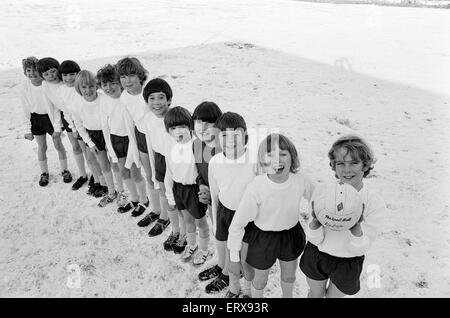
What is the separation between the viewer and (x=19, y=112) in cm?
674

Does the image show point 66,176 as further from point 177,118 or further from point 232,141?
point 232,141

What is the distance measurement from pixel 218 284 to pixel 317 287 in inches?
40.2

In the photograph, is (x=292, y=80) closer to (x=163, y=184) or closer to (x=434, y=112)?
(x=434, y=112)

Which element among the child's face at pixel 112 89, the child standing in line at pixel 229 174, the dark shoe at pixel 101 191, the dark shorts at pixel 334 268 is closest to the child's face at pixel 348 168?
the dark shorts at pixel 334 268

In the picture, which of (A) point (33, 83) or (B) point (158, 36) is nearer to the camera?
(A) point (33, 83)

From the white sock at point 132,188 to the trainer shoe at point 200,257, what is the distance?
1.21 meters

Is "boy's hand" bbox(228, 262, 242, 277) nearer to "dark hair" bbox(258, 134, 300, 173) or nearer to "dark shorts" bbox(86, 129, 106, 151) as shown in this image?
"dark hair" bbox(258, 134, 300, 173)

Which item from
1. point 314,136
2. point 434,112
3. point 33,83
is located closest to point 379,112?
point 434,112

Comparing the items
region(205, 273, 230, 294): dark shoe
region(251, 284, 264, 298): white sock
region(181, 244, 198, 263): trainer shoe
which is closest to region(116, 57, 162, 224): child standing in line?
region(181, 244, 198, 263): trainer shoe

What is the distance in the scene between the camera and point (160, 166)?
341 centimetres

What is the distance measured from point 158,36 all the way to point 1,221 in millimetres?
9811

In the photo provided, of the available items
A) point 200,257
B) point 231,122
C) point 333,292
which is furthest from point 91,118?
point 333,292

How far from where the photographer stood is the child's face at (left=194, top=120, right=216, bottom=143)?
2727mm

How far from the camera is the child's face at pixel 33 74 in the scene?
4.14 m
